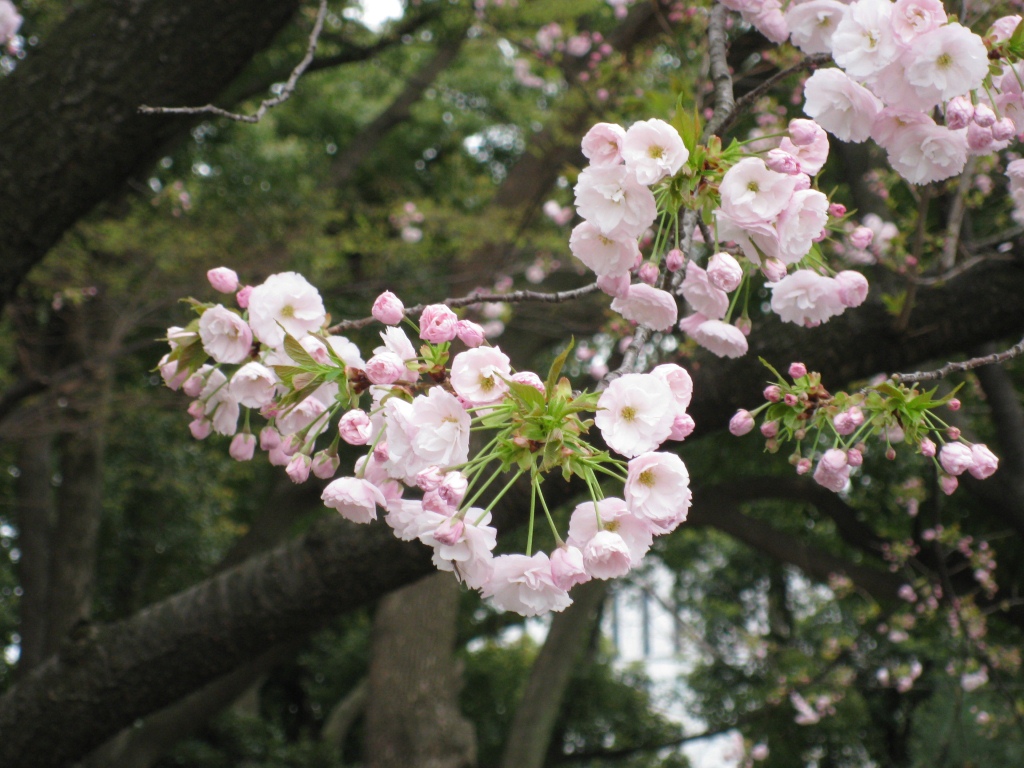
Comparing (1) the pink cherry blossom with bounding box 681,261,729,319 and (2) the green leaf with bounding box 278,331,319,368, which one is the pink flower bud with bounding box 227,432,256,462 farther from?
(1) the pink cherry blossom with bounding box 681,261,729,319

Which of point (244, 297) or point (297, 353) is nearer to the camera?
point (297, 353)

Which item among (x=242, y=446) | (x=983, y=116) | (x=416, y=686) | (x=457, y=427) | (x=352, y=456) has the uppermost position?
(x=983, y=116)

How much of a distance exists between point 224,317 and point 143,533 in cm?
754

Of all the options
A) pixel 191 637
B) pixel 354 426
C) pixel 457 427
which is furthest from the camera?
pixel 191 637

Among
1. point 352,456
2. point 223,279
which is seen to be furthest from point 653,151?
point 352,456

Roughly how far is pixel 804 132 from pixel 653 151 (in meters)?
0.23

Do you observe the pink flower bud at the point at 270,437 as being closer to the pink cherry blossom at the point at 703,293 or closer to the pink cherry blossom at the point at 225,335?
the pink cherry blossom at the point at 225,335

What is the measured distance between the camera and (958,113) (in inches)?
44.2

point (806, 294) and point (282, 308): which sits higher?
point (282, 308)

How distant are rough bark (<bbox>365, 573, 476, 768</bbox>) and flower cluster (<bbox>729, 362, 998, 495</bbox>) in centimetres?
427

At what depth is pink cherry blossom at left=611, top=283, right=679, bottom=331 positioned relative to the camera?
1090 millimetres

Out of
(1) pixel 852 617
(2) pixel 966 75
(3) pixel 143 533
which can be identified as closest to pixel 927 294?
(2) pixel 966 75

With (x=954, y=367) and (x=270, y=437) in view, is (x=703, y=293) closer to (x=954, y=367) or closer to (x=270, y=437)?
(x=954, y=367)

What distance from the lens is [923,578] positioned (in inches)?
180
